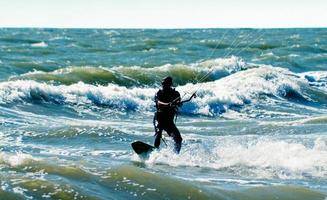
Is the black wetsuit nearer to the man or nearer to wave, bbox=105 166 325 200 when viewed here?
the man

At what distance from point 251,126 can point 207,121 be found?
6.82 ft

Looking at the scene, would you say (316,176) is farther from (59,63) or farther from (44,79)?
(59,63)

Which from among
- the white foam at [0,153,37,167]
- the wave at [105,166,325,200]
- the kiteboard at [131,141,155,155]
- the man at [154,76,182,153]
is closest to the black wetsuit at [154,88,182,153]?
the man at [154,76,182,153]

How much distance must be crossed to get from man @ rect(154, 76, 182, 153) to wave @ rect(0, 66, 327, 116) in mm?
9953

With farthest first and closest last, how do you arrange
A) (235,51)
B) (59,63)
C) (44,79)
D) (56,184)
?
(235,51)
(59,63)
(44,79)
(56,184)

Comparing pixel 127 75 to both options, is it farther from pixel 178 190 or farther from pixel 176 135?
pixel 178 190

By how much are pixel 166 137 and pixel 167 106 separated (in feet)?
14.6

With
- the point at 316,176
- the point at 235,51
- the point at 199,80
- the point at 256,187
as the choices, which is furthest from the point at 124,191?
the point at 235,51

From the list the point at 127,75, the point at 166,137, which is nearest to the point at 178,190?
the point at 166,137

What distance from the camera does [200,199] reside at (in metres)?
10.6

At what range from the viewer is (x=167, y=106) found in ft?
45.9

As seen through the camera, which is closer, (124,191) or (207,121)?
(124,191)

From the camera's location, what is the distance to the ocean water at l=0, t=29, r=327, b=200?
36.6 ft

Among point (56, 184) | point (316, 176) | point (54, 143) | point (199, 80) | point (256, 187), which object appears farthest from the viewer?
point (199, 80)
